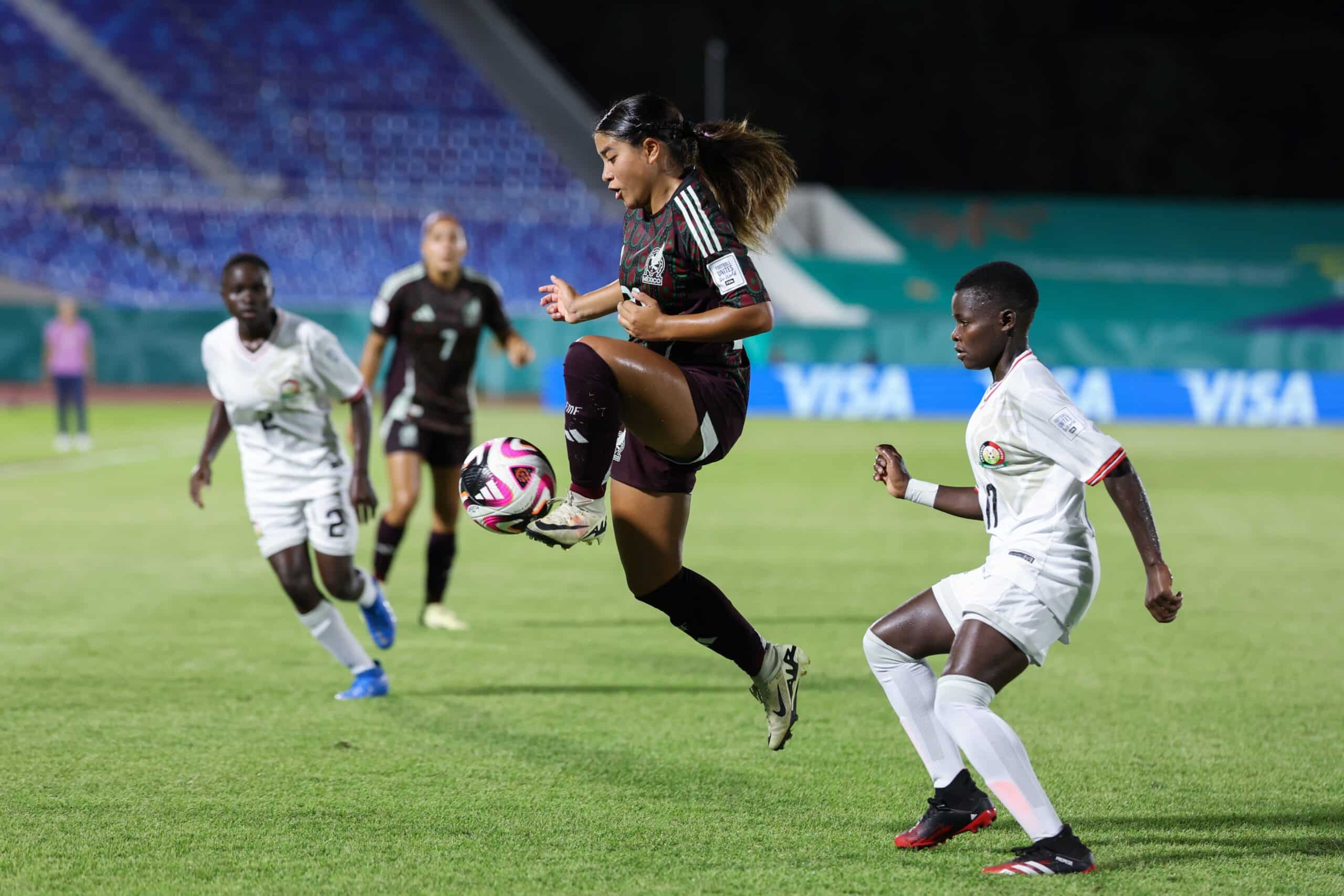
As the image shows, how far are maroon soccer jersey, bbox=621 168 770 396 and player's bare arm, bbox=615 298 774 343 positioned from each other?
35 millimetres

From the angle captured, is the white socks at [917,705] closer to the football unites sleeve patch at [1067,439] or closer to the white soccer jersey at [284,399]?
the football unites sleeve patch at [1067,439]

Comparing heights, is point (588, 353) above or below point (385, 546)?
above

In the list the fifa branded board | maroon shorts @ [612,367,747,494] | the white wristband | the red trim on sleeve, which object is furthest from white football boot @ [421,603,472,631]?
the fifa branded board

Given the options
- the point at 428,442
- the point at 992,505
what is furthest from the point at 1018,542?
the point at 428,442

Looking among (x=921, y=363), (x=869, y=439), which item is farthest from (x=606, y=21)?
(x=869, y=439)

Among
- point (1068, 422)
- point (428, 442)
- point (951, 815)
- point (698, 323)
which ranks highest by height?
point (698, 323)

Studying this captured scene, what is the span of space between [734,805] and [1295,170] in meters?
51.3

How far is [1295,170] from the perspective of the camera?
165 ft

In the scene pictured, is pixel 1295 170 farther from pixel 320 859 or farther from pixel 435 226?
pixel 320 859

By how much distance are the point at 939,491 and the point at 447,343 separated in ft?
15.3

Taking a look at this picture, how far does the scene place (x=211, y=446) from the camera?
6.52 meters

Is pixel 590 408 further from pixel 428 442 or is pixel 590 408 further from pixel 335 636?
pixel 428 442

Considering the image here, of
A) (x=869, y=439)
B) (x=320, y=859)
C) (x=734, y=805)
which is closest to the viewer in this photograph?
(x=320, y=859)

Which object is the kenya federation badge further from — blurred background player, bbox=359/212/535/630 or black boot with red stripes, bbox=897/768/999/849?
blurred background player, bbox=359/212/535/630
